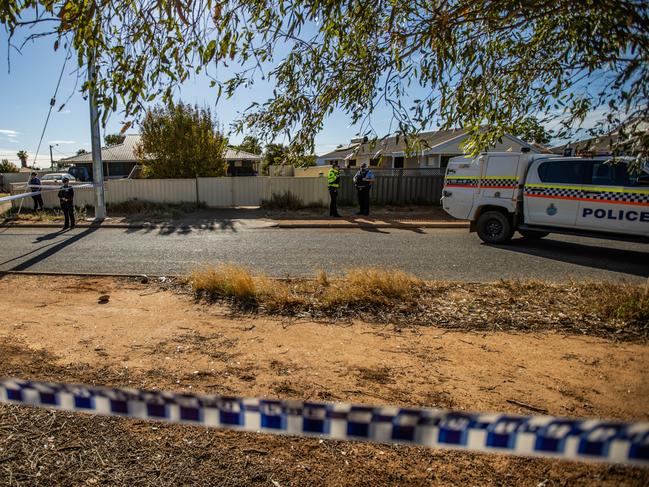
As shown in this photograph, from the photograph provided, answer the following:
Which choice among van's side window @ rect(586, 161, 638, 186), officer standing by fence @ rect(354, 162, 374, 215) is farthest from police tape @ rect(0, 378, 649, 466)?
officer standing by fence @ rect(354, 162, 374, 215)

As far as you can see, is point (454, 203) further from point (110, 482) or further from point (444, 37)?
point (110, 482)

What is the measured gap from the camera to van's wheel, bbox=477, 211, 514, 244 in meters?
9.98

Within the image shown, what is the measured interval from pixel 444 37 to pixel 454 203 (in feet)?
24.9

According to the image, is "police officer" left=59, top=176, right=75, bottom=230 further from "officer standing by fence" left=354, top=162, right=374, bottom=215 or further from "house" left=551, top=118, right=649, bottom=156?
"house" left=551, top=118, right=649, bottom=156

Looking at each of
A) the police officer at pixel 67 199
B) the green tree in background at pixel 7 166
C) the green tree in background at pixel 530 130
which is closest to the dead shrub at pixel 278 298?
the green tree in background at pixel 530 130

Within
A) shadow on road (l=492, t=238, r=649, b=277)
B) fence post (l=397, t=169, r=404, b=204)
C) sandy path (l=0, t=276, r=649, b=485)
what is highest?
fence post (l=397, t=169, r=404, b=204)

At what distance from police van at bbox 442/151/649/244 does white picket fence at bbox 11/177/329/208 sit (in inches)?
311

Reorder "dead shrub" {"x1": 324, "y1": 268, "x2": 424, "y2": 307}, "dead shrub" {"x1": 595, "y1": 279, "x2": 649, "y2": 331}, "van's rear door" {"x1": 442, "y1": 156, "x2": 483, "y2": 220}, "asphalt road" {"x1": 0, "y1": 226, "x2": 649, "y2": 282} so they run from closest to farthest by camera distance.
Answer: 1. "dead shrub" {"x1": 595, "y1": 279, "x2": 649, "y2": 331}
2. "dead shrub" {"x1": 324, "y1": 268, "x2": 424, "y2": 307}
3. "asphalt road" {"x1": 0, "y1": 226, "x2": 649, "y2": 282}
4. "van's rear door" {"x1": 442, "y1": 156, "x2": 483, "y2": 220}

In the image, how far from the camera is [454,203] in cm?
1084

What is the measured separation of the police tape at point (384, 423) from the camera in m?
1.57

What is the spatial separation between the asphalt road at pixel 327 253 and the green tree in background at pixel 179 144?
7.16m

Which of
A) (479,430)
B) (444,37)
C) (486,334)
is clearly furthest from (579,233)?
(479,430)

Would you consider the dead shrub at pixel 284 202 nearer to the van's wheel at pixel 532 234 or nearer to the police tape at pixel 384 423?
the van's wheel at pixel 532 234

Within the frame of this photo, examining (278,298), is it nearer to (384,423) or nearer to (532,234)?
(384,423)
